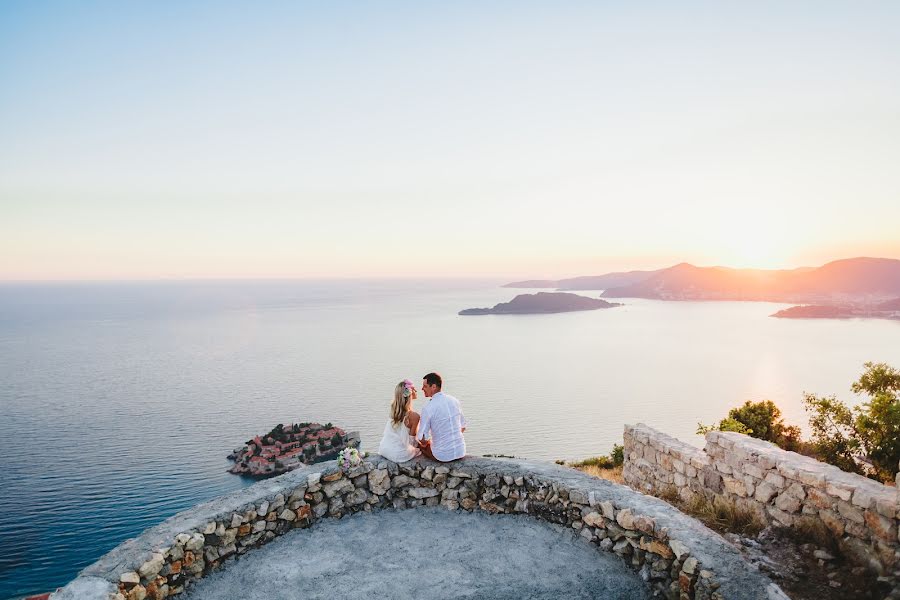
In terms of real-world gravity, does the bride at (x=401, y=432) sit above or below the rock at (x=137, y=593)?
above

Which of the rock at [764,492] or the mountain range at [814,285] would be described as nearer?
the rock at [764,492]

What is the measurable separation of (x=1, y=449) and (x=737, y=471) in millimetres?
78908

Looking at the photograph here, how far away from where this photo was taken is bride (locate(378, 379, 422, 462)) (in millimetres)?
7277

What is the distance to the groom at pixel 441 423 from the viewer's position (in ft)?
23.9

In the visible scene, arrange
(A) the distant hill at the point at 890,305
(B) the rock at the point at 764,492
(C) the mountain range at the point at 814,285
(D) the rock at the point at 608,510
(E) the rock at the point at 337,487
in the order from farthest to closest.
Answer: (C) the mountain range at the point at 814,285 < (A) the distant hill at the point at 890,305 < (E) the rock at the point at 337,487 < (B) the rock at the point at 764,492 < (D) the rock at the point at 608,510

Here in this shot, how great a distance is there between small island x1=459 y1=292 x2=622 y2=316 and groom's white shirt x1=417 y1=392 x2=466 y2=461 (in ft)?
518

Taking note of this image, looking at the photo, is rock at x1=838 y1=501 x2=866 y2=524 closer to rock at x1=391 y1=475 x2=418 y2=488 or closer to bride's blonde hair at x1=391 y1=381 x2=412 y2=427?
rock at x1=391 y1=475 x2=418 y2=488

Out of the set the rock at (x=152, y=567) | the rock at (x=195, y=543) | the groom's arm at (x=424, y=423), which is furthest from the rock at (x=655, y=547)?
the rock at (x=152, y=567)

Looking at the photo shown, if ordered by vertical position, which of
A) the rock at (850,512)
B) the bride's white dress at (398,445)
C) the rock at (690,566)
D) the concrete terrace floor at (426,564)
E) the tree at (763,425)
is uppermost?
the bride's white dress at (398,445)

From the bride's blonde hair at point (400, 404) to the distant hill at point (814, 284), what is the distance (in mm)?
163107

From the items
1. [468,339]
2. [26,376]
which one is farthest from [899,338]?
[26,376]

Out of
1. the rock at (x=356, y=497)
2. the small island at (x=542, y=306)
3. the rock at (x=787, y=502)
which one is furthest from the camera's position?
the small island at (x=542, y=306)

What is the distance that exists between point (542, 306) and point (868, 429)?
16546 cm

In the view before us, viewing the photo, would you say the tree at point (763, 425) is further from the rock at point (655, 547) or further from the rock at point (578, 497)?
the rock at point (655, 547)
